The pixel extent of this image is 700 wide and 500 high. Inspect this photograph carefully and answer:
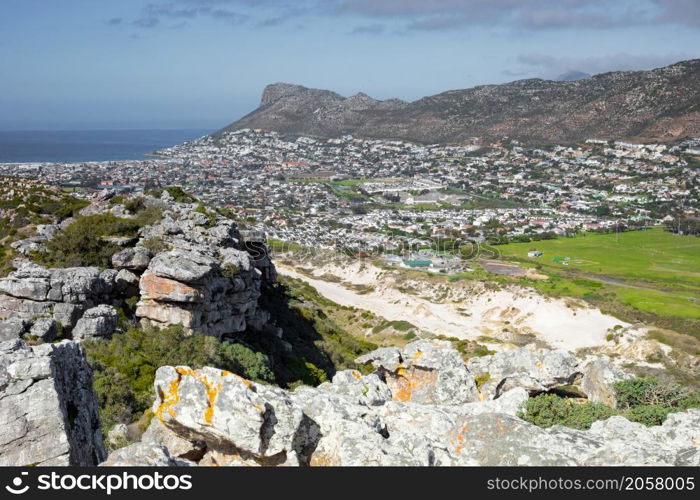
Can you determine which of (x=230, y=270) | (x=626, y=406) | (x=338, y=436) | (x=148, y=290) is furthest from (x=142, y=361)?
(x=626, y=406)

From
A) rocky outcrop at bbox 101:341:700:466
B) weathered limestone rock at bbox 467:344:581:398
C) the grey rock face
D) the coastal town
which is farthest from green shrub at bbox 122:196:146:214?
the coastal town

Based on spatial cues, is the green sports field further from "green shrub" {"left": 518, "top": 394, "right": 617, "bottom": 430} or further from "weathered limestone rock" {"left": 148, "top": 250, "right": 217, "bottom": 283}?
"green shrub" {"left": 518, "top": 394, "right": 617, "bottom": 430}

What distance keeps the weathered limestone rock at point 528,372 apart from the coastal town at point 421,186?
1669 inches

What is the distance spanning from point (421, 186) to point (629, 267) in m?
75.4

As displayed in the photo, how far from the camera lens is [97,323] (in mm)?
14883

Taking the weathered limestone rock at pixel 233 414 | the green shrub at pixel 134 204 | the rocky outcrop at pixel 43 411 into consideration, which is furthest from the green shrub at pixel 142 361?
the green shrub at pixel 134 204

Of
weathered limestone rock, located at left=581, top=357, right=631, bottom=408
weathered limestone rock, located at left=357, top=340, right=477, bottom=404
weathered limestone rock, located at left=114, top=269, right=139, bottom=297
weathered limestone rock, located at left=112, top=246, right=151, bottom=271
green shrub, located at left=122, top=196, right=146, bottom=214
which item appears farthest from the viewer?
green shrub, located at left=122, top=196, right=146, bottom=214

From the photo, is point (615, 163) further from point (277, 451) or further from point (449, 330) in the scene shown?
point (277, 451)

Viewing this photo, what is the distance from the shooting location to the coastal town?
84812 mm

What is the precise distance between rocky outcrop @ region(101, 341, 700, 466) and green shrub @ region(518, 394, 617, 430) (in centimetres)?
93

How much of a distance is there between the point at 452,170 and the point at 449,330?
115 metres

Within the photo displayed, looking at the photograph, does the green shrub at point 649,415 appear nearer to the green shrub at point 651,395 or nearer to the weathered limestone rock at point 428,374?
the green shrub at point 651,395
